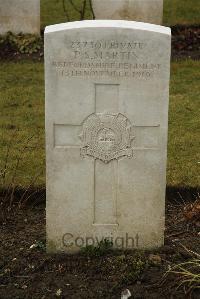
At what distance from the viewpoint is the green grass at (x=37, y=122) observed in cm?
609

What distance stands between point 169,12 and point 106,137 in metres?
8.51

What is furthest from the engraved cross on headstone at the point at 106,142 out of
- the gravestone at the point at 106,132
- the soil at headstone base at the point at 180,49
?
the soil at headstone base at the point at 180,49


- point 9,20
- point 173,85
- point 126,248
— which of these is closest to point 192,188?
point 126,248

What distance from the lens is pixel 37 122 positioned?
24.6ft

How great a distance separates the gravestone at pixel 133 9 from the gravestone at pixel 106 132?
21.4 feet

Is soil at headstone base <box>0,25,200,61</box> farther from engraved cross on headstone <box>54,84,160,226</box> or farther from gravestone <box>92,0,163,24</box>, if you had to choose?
engraved cross on headstone <box>54,84,160,226</box>

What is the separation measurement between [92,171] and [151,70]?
0.76 meters

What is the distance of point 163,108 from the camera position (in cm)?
433

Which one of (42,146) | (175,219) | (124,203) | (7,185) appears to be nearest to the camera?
(124,203)

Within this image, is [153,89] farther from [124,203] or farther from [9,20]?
[9,20]

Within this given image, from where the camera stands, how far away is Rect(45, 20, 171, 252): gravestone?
4250mm

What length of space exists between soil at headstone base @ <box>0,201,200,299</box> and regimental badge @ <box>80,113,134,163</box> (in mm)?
677

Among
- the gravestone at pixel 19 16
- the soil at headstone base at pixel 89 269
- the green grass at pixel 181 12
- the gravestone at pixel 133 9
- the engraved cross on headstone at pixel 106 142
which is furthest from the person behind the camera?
the green grass at pixel 181 12

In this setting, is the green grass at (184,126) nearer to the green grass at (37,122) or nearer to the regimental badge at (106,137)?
the green grass at (37,122)
